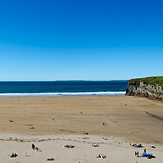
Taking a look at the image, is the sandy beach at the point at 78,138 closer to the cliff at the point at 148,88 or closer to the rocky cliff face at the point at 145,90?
the rocky cliff face at the point at 145,90

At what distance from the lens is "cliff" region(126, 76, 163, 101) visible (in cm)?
4380

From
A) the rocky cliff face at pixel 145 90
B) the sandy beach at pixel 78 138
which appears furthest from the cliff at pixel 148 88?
the sandy beach at pixel 78 138

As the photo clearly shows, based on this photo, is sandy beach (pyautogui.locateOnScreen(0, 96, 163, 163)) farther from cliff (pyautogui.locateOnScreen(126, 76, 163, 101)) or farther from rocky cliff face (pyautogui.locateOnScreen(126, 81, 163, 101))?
cliff (pyautogui.locateOnScreen(126, 76, 163, 101))

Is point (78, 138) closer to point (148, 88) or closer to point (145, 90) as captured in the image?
point (148, 88)

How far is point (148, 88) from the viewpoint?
49750 millimetres

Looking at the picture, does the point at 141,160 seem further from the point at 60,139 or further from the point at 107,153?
the point at 60,139

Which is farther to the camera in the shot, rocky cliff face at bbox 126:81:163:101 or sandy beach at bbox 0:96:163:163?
rocky cliff face at bbox 126:81:163:101

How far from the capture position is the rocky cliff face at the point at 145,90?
4366 cm

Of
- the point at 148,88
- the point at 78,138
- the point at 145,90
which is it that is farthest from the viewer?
the point at 145,90

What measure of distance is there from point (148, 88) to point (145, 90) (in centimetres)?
196

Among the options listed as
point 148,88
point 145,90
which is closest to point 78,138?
point 148,88

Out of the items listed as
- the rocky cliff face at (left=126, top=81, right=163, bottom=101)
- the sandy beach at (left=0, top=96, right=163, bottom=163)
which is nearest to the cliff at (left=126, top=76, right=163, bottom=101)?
the rocky cliff face at (left=126, top=81, right=163, bottom=101)

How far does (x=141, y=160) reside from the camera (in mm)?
11680

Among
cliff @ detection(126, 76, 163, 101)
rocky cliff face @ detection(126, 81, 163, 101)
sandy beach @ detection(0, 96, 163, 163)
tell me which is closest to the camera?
sandy beach @ detection(0, 96, 163, 163)
